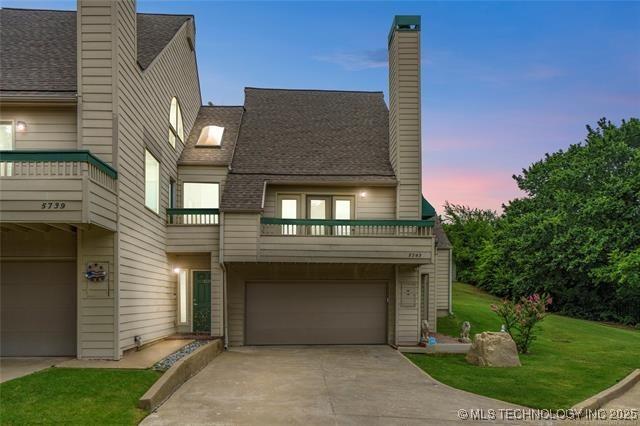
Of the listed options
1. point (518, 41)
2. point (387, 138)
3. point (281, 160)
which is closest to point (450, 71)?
point (518, 41)

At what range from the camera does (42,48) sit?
477 inches

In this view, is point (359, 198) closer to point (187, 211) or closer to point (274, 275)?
point (274, 275)

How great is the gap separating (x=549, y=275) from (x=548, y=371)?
20365 millimetres

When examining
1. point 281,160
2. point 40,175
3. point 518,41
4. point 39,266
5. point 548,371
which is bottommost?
point 548,371

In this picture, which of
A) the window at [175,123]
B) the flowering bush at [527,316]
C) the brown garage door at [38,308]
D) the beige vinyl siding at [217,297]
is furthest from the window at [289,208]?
the brown garage door at [38,308]

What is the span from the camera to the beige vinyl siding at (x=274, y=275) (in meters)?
15.4

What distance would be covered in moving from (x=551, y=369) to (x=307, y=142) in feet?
35.4

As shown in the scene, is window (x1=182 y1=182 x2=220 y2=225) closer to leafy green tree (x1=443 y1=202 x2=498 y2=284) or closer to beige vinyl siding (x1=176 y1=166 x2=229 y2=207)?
beige vinyl siding (x1=176 y1=166 x2=229 y2=207)

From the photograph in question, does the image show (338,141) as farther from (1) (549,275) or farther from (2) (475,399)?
(1) (549,275)

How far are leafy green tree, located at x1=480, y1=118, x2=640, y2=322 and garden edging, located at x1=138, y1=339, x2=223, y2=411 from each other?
21164 millimetres

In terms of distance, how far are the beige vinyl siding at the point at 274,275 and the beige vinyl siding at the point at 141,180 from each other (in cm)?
184

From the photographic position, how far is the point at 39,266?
1056cm

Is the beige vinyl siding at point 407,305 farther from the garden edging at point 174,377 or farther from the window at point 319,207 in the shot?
the garden edging at point 174,377

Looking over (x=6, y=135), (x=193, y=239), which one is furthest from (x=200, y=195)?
(x=6, y=135)
